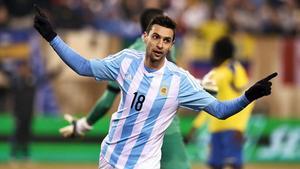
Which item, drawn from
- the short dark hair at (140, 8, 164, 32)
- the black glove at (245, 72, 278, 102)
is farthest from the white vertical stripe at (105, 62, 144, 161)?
the short dark hair at (140, 8, 164, 32)

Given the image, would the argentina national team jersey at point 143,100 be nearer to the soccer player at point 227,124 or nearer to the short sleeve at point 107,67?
the short sleeve at point 107,67

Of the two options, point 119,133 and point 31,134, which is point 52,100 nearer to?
point 31,134

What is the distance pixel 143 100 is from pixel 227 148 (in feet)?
14.6

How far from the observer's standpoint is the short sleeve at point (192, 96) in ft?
21.9

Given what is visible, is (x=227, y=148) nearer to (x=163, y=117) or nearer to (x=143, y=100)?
(x=163, y=117)

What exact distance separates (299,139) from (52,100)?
195 inches

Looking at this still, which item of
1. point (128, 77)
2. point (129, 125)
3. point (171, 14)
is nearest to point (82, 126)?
point (129, 125)

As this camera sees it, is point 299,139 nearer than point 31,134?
No

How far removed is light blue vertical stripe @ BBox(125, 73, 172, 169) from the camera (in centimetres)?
675

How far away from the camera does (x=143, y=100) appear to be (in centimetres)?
673

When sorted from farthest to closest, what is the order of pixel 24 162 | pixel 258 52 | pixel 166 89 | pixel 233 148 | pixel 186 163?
pixel 258 52, pixel 24 162, pixel 233 148, pixel 186 163, pixel 166 89

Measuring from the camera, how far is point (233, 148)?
11000 millimetres

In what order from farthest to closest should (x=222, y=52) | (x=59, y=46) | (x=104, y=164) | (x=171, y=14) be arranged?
1. (x=171, y=14)
2. (x=222, y=52)
3. (x=104, y=164)
4. (x=59, y=46)

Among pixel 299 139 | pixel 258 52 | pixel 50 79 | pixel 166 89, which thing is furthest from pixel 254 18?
pixel 166 89
